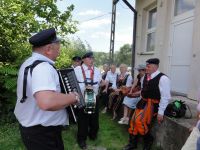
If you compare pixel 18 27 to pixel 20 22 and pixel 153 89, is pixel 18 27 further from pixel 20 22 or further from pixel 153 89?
pixel 153 89

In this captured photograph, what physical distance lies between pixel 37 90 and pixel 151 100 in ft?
10.8

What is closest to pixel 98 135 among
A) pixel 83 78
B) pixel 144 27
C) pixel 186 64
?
pixel 83 78

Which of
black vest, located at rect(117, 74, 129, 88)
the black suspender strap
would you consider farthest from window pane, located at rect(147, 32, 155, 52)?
the black suspender strap

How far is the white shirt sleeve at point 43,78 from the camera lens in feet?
7.70

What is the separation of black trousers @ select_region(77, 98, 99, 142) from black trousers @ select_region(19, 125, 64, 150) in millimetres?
3042

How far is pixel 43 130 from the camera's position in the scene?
2.70m

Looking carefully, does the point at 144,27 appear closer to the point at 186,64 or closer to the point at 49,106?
the point at 186,64

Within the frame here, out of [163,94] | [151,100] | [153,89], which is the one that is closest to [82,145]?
[151,100]

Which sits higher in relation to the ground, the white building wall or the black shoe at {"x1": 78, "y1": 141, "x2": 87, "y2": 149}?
the white building wall

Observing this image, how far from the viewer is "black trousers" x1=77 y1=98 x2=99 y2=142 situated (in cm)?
609

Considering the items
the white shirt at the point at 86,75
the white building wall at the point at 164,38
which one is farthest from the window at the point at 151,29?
the white shirt at the point at 86,75

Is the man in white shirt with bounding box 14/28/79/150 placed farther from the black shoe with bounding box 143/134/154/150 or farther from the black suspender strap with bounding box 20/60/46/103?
the black shoe with bounding box 143/134/154/150

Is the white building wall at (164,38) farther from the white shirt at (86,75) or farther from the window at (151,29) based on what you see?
the white shirt at (86,75)

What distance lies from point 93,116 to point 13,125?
7.37 ft
